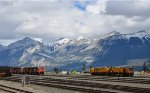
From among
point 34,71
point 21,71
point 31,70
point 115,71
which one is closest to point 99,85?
point 115,71

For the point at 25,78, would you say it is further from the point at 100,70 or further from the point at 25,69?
the point at 25,69

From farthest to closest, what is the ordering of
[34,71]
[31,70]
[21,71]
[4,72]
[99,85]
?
[21,71] → [31,70] → [34,71] → [4,72] → [99,85]

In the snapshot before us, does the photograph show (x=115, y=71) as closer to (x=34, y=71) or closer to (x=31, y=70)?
(x=34, y=71)

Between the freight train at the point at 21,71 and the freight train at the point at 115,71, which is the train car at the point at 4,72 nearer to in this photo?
the freight train at the point at 21,71

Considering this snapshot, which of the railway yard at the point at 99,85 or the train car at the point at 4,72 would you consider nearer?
the railway yard at the point at 99,85

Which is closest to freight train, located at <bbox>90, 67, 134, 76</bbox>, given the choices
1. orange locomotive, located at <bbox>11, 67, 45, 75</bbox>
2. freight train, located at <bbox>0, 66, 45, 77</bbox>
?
orange locomotive, located at <bbox>11, 67, 45, 75</bbox>

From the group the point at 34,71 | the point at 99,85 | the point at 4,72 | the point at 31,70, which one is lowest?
the point at 99,85

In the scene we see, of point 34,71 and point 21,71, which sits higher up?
point 21,71

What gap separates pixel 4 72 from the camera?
11331 centimetres

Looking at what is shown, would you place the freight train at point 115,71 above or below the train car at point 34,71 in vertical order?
below

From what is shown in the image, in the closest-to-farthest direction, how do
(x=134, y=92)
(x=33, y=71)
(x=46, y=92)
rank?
(x=134, y=92) → (x=46, y=92) → (x=33, y=71)

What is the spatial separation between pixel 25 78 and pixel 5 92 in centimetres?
1258

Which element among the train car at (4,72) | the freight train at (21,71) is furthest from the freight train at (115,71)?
the train car at (4,72)

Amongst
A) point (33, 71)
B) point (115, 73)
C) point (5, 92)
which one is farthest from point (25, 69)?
point (5, 92)
